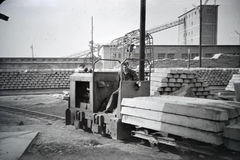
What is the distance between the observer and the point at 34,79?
18.0m

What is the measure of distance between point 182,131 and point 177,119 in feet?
0.72

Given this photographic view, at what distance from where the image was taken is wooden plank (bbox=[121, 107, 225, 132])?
10.9ft

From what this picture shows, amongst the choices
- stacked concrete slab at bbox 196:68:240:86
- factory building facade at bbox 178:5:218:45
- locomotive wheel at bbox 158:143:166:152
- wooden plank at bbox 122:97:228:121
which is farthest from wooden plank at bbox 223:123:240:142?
factory building facade at bbox 178:5:218:45

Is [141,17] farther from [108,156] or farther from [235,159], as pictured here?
[235,159]

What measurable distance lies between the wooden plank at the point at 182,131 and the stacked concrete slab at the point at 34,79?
14864 mm

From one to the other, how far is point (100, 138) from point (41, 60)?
28447 mm

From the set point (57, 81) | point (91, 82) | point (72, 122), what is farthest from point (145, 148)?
point (57, 81)

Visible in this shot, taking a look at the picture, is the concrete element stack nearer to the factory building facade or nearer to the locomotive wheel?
the locomotive wheel

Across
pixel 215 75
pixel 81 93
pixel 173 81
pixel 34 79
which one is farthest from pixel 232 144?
pixel 215 75

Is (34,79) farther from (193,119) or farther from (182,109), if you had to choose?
(193,119)

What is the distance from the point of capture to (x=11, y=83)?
17156 mm

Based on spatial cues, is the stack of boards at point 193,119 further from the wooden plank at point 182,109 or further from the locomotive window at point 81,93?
the locomotive window at point 81,93

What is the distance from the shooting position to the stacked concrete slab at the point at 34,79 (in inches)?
673

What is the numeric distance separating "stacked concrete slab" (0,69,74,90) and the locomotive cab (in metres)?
12.6
